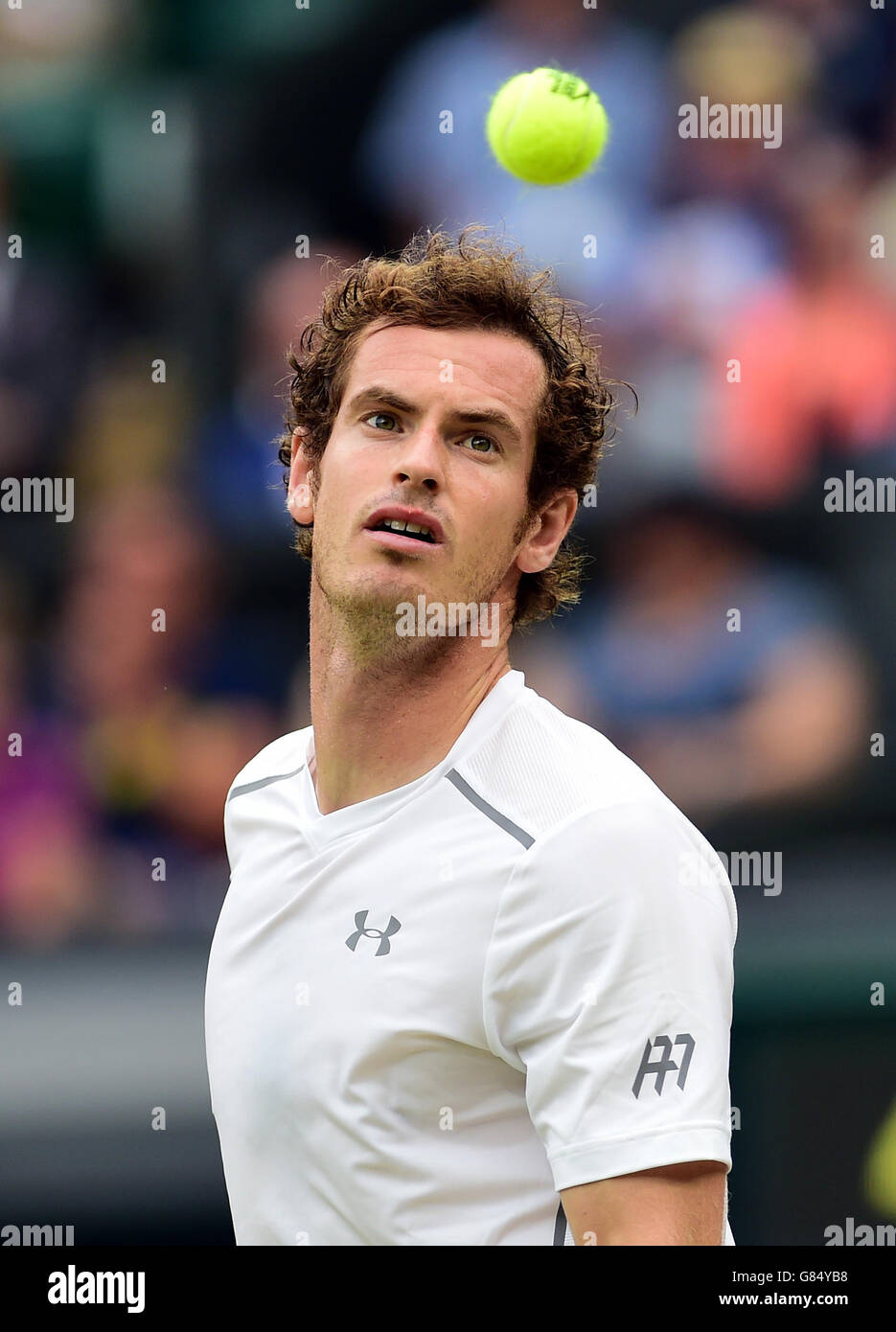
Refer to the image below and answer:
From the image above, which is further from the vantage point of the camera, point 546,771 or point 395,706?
point 395,706

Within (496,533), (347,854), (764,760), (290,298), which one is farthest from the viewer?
(290,298)

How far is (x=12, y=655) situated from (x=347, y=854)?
276 cm

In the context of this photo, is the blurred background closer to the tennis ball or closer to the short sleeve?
the tennis ball

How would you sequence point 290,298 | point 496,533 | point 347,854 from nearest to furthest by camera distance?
point 347,854 → point 496,533 → point 290,298

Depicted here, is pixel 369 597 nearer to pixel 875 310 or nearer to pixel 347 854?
pixel 347 854

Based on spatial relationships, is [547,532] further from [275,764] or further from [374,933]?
[374,933]

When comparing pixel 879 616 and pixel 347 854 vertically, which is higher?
pixel 879 616

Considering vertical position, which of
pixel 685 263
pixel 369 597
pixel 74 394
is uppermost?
pixel 685 263

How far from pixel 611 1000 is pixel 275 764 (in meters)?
0.94

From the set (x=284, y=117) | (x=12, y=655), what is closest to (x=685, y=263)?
(x=284, y=117)

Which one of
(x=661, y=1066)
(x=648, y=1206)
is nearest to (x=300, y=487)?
(x=661, y=1066)

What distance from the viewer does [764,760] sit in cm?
447

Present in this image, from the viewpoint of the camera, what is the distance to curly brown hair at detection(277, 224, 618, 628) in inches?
96.3

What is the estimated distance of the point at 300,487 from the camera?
2699 millimetres
